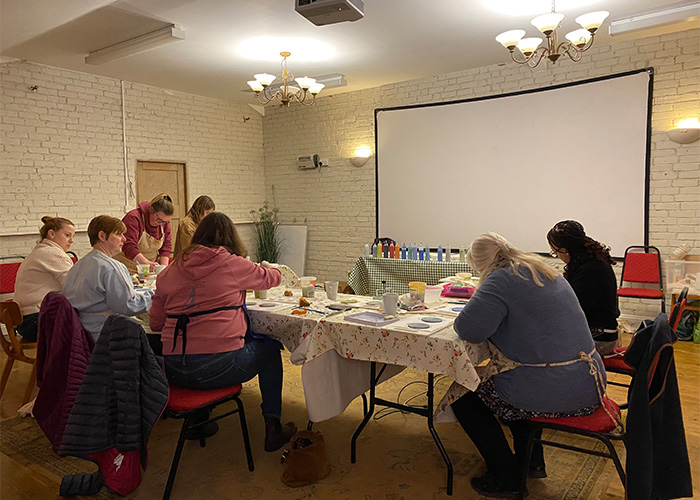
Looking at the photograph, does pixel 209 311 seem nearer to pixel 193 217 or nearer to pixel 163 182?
pixel 193 217

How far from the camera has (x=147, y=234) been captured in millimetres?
4961

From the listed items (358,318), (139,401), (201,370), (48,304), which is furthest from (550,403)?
(48,304)

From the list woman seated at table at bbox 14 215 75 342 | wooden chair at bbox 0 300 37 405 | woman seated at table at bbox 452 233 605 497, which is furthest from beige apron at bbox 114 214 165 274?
woman seated at table at bbox 452 233 605 497

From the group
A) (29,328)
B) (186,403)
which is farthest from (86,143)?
(186,403)

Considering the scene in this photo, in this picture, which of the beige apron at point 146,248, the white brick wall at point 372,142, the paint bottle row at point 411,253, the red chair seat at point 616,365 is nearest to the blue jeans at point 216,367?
the red chair seat at point 616,365

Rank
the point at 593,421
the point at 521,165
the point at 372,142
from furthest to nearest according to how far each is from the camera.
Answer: the point at 372,142, the point at 521,165, the point at 593,421

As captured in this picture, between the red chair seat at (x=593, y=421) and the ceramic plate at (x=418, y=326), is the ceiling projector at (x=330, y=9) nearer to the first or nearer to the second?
the ceramic plate at (x=418, y=326)

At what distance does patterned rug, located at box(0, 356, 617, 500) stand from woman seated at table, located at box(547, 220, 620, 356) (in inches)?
26.1

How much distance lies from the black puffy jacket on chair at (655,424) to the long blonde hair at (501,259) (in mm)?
457

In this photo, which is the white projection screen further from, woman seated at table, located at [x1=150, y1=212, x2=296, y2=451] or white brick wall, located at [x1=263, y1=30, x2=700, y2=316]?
woman seated at table, located at [x1=150, y1=212, x2=296, y2=451]

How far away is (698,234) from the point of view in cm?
528

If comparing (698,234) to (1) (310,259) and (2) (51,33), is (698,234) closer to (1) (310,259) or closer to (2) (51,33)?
(1) (310,259)

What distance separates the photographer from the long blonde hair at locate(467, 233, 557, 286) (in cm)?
226

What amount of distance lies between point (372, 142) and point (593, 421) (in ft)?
19.7
